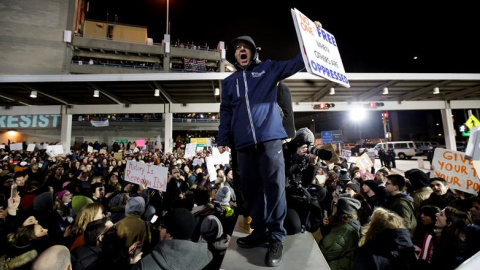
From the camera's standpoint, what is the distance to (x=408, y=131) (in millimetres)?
→ 42031

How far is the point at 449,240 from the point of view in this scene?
2627mm

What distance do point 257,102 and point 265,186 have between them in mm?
692

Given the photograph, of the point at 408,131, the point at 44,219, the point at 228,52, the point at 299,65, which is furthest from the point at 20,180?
the point at 408,131

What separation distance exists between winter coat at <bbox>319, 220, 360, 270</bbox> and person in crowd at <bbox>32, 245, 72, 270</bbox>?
2.60 m

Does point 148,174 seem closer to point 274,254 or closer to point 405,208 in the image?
point 274,254

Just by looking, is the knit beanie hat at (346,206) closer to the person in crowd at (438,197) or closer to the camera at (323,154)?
the camera at (323,154)

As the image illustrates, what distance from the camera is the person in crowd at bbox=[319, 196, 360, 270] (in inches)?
107

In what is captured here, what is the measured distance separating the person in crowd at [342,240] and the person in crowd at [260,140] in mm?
1263

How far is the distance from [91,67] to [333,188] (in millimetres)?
37270

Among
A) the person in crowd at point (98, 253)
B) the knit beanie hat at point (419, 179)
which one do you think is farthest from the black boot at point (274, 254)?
the knit beanie hat at point (419, 179)

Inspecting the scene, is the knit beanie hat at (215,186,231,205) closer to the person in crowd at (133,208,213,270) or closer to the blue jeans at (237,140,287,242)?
the person in crowd at (133,208,213,270)

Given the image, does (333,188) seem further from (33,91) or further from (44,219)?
(33,91)

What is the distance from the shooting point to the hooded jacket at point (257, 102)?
1.89 metres

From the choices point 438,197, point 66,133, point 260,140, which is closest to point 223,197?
point 260,140
